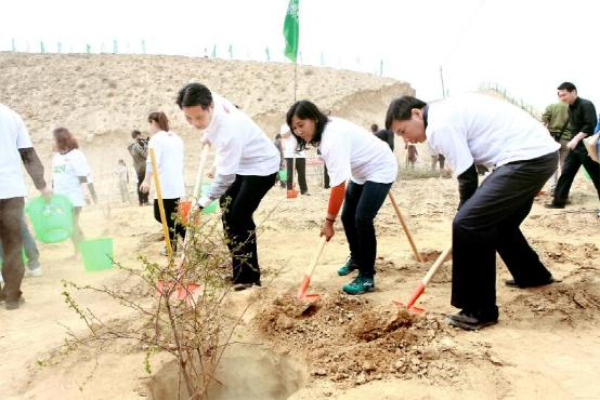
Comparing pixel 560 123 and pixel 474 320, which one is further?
pixel 560 123

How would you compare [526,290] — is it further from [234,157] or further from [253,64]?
[253,64]

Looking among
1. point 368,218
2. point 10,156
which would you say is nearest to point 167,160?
point 10,156

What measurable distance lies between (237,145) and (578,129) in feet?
16.6

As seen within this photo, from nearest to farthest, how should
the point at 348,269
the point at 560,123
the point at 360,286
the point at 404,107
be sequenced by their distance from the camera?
the point at 404,107
the point at 360,286
the point at 348,269
the point at 560,123

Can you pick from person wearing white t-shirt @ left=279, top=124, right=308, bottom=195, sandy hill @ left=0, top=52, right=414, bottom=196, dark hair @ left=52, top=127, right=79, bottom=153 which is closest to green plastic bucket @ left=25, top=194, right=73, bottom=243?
dark hair @ left=52, top=127, right=79, bottom=153

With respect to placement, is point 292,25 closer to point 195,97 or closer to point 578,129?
point 578,129

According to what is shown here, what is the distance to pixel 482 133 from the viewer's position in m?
2.78

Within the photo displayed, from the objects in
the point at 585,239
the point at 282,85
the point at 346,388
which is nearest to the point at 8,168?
the point at 346,388

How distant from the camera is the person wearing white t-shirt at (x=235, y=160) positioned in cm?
344

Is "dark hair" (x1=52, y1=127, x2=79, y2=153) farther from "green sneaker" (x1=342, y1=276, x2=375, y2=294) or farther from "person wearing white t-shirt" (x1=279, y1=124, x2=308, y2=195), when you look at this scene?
"person wearing white t-shirt" (x1=279, y1=124, x2=308, y2=195)

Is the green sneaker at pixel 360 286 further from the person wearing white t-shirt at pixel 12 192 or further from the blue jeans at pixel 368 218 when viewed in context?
the person wearing white t-shirt at pixel 12 192

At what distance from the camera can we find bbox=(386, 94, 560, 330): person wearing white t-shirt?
2713 millimetres

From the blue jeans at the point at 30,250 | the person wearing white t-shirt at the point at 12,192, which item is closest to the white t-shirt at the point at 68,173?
the blue jeans at the point at 30,250

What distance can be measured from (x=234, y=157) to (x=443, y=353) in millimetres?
1941
